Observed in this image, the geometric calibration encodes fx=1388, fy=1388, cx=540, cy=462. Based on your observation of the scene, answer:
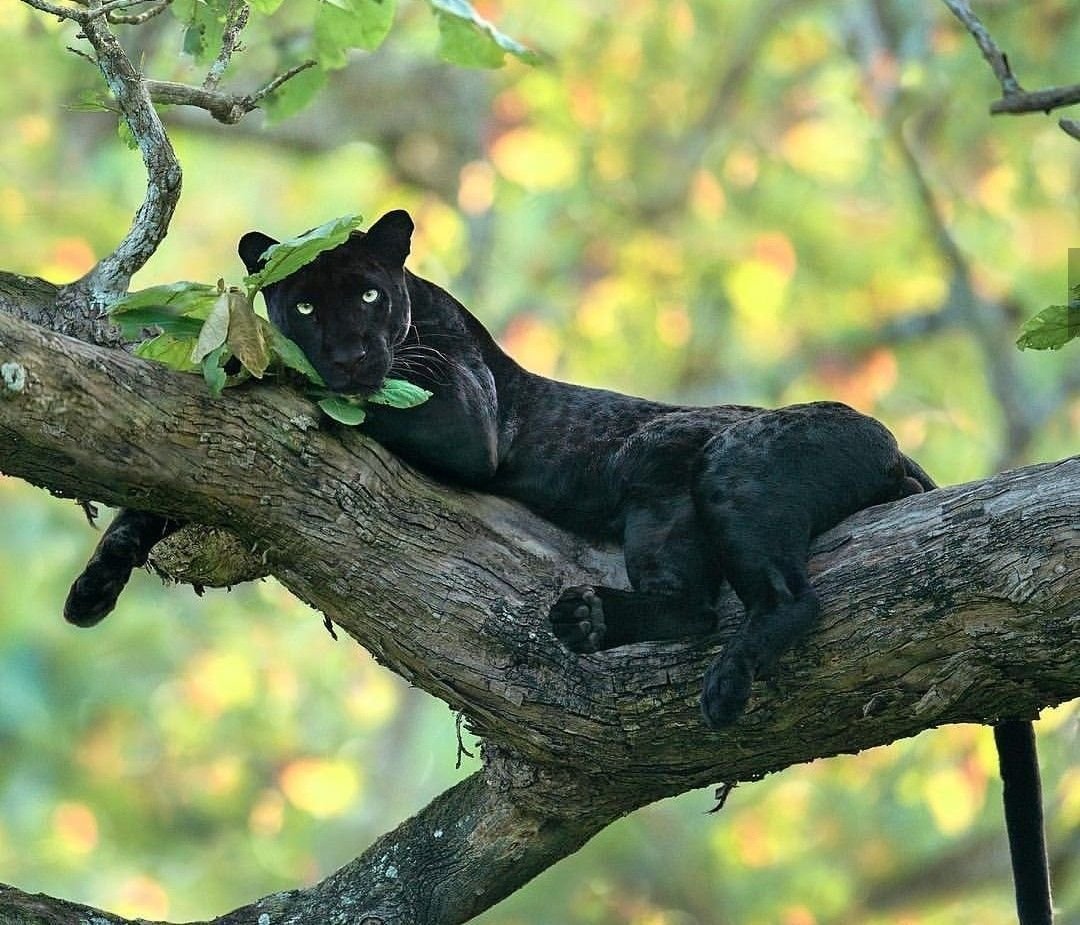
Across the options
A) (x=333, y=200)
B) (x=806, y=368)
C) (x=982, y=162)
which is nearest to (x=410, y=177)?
(x=333, y=200)

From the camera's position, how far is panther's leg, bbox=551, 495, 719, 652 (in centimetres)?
364

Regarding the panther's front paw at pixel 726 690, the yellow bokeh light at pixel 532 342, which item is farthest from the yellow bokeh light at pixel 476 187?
the panther's front paw at pixel 726 690

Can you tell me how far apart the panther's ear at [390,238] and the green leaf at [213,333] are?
1.24 metres

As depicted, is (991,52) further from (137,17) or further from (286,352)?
(137,17)

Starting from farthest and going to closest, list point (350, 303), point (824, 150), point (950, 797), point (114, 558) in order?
point (824, 150), point (950, 797), point (350, 303), point (114, 558)

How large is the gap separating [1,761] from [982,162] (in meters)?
9.00

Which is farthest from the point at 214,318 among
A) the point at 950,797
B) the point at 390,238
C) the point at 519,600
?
the point at 950,797

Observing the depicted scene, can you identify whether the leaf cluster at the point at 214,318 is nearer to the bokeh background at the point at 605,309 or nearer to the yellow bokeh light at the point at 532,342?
the bokeh background at the point at 605,309

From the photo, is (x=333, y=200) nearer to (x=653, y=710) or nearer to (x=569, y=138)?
(x=569, y=138)

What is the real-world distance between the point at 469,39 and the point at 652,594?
5.95ft

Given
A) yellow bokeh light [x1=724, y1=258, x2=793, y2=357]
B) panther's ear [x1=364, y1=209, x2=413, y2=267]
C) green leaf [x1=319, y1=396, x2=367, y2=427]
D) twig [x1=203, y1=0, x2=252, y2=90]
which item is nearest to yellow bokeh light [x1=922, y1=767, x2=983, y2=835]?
yellow bokeh light [x1=724, y1=258, x2=793, y2=357]

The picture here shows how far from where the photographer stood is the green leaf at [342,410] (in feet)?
11.7

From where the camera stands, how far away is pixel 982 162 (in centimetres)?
1110

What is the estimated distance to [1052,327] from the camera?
134 inches
